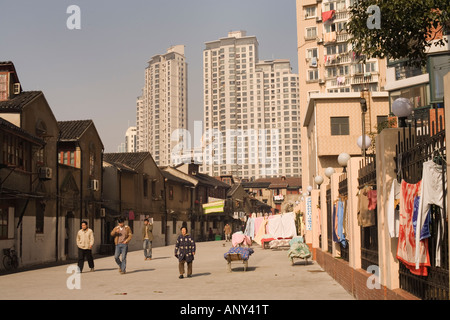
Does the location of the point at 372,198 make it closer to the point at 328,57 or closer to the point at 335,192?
the point at 335,192

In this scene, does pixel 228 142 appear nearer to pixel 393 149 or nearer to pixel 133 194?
pixel 133 194

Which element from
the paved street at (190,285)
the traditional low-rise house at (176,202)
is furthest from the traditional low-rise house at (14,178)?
the traditional low-rise house at (176,202)

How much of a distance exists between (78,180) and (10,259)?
953 centimetres

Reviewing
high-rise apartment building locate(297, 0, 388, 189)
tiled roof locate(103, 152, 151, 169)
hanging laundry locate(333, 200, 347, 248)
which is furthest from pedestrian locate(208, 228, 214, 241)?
hanging laundry locate(333, 200, 347, 248)

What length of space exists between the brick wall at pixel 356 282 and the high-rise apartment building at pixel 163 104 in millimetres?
138298

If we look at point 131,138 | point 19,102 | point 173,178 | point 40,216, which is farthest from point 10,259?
point 131,138

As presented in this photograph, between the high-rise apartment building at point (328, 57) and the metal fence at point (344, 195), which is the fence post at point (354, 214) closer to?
the metal fence at point (344, 195)

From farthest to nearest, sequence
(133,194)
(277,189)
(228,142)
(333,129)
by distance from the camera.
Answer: (228,142)
(277,189)
(133,194)
(333,129)

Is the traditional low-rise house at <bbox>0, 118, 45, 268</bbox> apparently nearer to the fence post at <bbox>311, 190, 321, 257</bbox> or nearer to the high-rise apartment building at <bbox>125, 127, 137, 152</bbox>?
the fence post at <bbox>311, 190, 321, 257</bbox>

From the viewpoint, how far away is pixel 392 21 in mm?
10180

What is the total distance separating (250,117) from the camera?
152 meters
